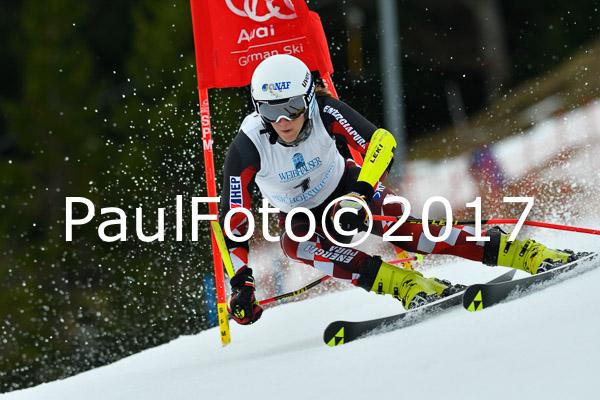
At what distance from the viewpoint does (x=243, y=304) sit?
4.62 meters

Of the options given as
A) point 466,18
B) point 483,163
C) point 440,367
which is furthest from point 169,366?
point 466,18

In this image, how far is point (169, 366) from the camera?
5.41 metres

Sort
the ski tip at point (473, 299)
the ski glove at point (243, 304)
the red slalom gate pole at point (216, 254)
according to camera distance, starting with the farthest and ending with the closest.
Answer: the red slalom gate pole at point (216, 254)
the ski glove at point (243, 304)
the ski tip at point (473, 299)

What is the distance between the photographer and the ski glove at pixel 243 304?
4.62 meters

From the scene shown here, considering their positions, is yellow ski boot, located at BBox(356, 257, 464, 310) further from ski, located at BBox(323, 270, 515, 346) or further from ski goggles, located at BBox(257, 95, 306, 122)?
ski goggles, located at BBox(257, 95, 306, 122)

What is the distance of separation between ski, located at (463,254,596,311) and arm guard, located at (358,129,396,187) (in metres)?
0.86

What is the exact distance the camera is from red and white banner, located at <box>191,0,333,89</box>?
20.2ft

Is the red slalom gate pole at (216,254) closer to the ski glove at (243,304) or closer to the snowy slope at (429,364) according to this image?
the snowy slope at (429,364)

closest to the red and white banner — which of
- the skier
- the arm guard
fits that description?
the skier

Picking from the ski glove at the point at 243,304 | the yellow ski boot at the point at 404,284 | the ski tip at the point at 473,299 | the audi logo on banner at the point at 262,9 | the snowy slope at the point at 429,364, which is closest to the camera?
the snowy slope at the point at 429,364

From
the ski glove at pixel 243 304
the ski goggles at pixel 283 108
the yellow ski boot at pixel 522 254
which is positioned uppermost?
the ski goggles at pixel 283 108

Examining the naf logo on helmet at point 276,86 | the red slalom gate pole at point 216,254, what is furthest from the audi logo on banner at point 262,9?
the naf logo on helmet at point 276,86

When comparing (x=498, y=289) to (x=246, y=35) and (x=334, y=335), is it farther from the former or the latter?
(x=246, y=35)

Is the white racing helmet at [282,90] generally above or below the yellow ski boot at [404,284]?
above
